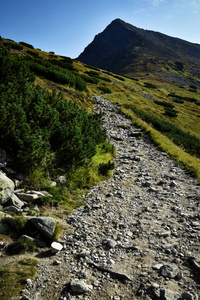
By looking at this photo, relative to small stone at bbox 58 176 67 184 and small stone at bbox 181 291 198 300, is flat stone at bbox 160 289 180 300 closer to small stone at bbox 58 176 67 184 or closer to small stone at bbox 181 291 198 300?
small stone at bbox 181 291 198 300

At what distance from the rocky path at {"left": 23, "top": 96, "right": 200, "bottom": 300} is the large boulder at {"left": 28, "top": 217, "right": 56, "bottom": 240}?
415 millimetres

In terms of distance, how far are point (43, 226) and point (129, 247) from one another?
84.6 inches

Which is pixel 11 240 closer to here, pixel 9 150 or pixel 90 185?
pixel 9 150

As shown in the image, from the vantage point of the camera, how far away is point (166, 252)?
4.25 metres

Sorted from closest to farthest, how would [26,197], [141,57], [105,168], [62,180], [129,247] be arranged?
[129,247] < [26,197] < [62,180] < [105,168] < [141,57]

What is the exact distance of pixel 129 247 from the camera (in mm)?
4363

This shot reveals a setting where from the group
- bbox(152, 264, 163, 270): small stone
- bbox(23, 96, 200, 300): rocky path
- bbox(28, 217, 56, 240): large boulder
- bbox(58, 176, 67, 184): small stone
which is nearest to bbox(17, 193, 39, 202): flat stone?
bbox(28, 217, 56, 240): large boulder

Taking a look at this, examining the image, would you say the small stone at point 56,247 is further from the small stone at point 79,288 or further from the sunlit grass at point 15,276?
the small stone at point 79,288

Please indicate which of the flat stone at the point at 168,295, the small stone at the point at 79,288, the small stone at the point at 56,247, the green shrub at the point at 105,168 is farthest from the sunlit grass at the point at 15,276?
the green shrub at the point at 105,168

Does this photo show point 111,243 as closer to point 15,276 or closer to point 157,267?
point 157,267

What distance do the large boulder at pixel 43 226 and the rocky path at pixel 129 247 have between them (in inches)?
16.3

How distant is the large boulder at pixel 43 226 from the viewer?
164 inches

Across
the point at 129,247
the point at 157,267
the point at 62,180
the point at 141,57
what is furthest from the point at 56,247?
the point at 141,57

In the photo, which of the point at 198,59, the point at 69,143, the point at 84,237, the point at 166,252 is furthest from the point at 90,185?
the point at 198,59
